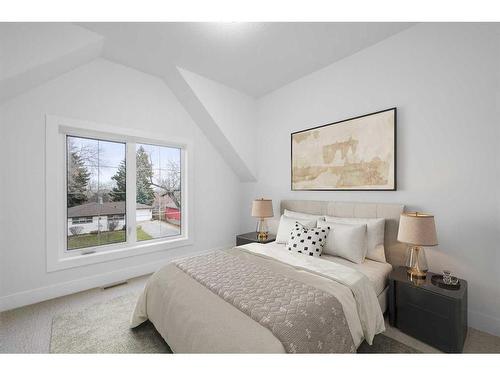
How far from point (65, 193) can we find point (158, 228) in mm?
1219

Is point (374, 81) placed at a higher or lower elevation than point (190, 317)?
higher

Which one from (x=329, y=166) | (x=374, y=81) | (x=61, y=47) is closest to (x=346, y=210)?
(x=329, y=166)

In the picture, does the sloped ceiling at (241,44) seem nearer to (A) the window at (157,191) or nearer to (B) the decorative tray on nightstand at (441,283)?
(A) the window at (157,191)

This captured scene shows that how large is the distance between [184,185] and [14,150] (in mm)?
1886

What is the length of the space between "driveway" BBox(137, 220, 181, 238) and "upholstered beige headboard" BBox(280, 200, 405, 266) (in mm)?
2116

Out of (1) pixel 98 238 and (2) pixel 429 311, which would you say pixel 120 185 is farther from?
(2) pixel 429 311

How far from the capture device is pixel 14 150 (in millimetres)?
2146

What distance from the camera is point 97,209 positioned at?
2781 mm

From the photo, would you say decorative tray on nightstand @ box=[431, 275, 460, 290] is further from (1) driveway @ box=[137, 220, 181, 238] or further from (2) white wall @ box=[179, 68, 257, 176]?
(1) driveway @ box=[137, 220, 181, 238]

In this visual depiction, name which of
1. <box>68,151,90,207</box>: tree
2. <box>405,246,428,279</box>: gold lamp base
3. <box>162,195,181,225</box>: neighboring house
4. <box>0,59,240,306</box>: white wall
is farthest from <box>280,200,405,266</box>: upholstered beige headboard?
<box>68,151,90,207</box>: tree

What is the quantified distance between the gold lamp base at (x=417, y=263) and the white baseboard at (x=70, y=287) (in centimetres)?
302

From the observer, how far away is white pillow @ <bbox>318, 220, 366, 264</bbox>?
2.04m

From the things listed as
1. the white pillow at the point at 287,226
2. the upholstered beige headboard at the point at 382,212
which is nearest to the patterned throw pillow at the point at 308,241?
the white pillow at the point at 287,226
